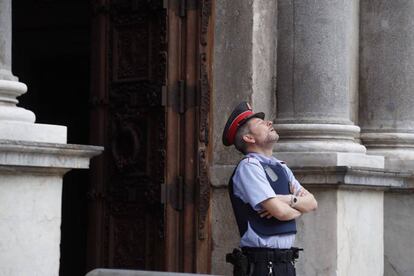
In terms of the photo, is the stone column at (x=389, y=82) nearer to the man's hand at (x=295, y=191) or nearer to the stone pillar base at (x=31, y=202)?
the man's hand at (x=295, y=191)

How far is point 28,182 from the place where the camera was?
743 cm

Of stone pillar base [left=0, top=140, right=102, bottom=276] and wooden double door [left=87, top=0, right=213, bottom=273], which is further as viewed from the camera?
wooden double door [left=87, top=0, right=213, bottom=273]

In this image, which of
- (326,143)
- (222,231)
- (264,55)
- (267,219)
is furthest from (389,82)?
(267,219)

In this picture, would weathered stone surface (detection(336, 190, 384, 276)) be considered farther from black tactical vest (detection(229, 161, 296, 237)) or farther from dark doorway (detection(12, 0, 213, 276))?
black tactical vest (detection(229, 161, 296, 237))

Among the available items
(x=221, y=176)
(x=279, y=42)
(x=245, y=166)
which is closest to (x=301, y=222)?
(x=221, y=176)

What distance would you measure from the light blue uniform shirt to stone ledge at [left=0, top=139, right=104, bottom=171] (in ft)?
3.11

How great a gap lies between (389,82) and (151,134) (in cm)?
215

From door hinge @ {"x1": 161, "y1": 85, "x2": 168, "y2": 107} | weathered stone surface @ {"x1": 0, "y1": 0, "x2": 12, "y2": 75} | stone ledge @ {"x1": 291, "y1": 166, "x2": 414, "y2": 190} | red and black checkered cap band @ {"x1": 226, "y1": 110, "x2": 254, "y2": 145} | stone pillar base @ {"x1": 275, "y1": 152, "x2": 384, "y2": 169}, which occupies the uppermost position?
weathered stone surface @ {"x1": 0, "y1": 0, "x2": 12, "y2": 75}

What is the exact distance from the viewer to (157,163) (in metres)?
9.58

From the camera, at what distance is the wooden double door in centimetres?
Result: 952

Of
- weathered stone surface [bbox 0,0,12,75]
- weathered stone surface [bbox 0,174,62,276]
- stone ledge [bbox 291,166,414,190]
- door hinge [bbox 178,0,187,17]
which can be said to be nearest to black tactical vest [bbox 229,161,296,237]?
weathered stone surface [bbox 0,174,62,276]

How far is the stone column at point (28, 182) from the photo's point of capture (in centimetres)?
731

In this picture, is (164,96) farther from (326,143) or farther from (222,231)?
(326,143)

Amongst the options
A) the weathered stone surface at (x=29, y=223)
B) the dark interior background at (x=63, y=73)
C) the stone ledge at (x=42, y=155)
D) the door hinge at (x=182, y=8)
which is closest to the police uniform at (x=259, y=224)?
the stone ledge at (x=42, y=155)
